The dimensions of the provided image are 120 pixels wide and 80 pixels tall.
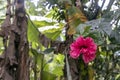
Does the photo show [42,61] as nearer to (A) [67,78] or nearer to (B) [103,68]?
(A) [67,78]

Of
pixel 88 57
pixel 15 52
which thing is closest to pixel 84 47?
pixel 88 57

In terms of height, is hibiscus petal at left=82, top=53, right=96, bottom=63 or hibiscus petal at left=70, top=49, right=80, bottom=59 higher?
hibiscus petal at left=70, top=49, right=80, bottom=59

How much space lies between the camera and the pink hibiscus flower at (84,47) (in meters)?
1.12

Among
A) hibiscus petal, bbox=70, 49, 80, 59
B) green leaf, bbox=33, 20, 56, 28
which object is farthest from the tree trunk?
green leaf, bbox=33, 20, 56, 28

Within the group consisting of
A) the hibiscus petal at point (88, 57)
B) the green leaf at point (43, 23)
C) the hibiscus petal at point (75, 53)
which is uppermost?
the green leaf at point (43, 23)

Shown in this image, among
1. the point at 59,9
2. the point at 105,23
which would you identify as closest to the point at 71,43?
the point at 105,23

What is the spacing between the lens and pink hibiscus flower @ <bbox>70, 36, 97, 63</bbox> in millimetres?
1116

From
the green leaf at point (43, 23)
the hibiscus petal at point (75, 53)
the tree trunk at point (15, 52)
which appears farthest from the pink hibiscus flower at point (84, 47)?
the green leaf at point (43, 23)

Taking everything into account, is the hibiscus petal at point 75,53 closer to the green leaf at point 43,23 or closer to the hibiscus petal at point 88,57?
the hibiscus petal at point 88,57

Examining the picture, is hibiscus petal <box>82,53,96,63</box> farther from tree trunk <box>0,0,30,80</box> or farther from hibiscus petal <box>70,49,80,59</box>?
tree trunk <box>0,0,30,80</box>

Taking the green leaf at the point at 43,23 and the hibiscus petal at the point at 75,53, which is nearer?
the hibiscus petal at the point at 75,53

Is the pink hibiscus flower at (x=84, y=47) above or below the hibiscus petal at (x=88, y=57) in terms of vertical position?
above

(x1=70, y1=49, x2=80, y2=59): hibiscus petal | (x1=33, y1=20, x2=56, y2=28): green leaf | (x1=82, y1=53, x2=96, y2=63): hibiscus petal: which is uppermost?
(x1=33, y1=20, x2=56, y2=28): green leaf

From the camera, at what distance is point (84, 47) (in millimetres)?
1134
